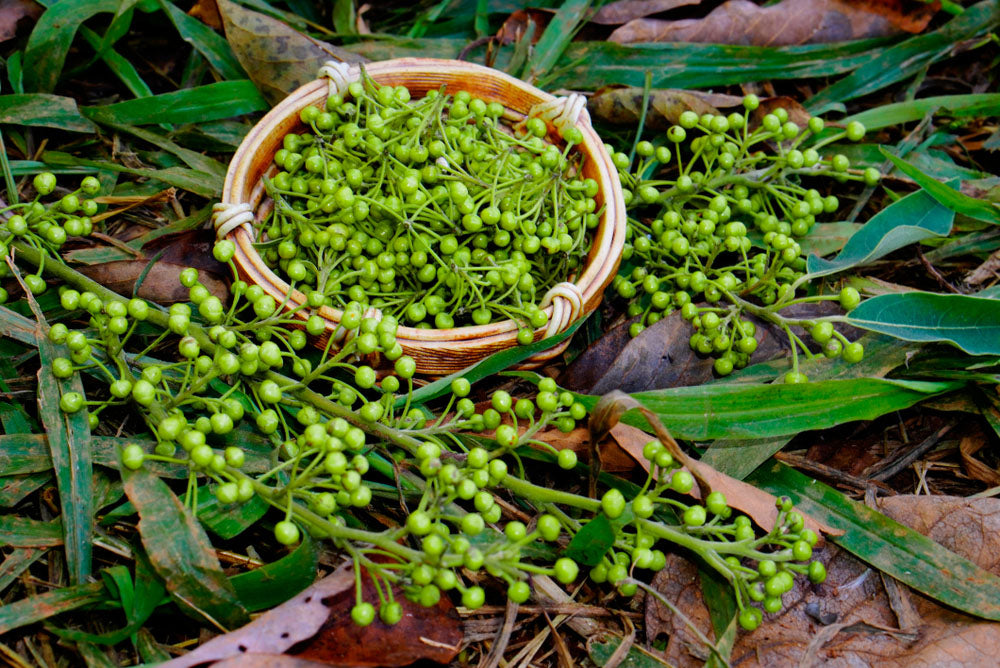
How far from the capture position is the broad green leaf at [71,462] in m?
1.69

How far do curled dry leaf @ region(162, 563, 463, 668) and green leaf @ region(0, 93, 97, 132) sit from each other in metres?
1.53

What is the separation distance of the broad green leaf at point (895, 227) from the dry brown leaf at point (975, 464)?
553 millimetres

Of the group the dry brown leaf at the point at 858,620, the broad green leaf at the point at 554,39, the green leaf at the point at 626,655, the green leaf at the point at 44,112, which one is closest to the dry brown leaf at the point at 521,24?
the broad green leaf at the point at 554,39

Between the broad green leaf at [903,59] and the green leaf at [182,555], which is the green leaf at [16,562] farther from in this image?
the broad green leaf at [903,59]

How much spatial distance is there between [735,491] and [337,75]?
1410 millimetres

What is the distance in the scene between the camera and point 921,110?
8.52 feet

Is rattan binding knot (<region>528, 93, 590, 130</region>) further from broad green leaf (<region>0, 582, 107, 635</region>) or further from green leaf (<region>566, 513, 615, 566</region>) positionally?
broad green leaf (<region>0, 582, 107, 635</region>)

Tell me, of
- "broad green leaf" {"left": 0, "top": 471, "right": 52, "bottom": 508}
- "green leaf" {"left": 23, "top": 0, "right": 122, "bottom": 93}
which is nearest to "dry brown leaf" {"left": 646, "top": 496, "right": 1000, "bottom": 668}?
"broad green leaf" {"left": 0, "top": 471, "right": 52, "bottom": 508}

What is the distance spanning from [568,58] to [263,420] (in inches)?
66.2

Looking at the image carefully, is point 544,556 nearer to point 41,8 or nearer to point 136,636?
point 136,636

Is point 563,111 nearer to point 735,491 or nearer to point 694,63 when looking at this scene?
point 694,63

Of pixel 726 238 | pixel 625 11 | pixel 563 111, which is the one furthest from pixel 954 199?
pixel 625 11

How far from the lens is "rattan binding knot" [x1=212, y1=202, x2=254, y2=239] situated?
1892 millimetres

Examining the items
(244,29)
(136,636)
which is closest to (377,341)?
(136,636)
